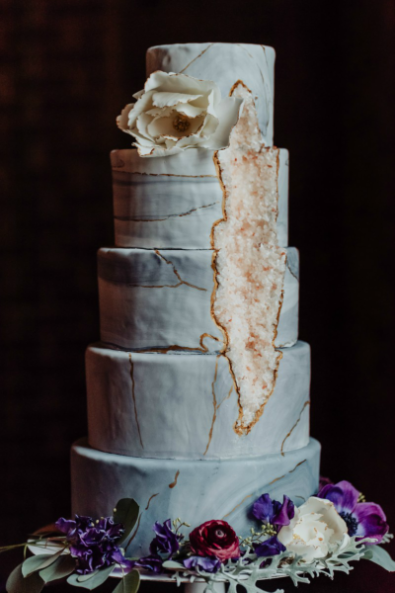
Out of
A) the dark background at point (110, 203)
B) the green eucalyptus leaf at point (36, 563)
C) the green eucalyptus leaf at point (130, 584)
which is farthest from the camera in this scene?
the dark background at point (110, 203)

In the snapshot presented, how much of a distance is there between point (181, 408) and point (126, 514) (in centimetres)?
22

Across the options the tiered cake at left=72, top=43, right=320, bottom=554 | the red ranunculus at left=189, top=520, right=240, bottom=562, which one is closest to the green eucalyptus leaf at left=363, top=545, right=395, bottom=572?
the tiered cake at left=72, top=43, right=320, bottom=554

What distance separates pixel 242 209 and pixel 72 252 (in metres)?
0.84

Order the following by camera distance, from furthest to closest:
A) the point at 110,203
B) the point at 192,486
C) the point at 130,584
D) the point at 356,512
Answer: the point at 110,203 → the point at 356,512 → the point at 192,486 → the point at 130,584

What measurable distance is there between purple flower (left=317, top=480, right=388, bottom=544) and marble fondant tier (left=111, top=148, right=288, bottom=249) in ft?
1.80

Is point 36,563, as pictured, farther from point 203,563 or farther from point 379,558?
point 379,558

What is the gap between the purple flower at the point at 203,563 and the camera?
1.56 metres

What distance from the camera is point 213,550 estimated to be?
5.12ft

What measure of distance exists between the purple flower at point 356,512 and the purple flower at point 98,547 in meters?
0.42

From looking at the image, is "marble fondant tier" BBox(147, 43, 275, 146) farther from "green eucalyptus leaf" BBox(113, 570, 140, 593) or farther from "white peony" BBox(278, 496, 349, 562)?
"green eucalyptus leaf" BBox(113, 570, 140, 593)

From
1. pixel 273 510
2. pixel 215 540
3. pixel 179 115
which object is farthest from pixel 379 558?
pixel 179 115

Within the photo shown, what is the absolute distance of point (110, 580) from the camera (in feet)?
7.30

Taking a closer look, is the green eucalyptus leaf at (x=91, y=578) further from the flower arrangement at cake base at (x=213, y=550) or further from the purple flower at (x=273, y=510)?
the purple flower at (x=273, y=510)

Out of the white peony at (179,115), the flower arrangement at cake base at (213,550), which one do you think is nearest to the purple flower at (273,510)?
the flower arrangement at cake base at (213,550)
